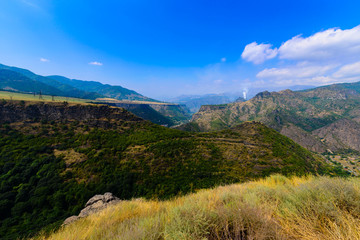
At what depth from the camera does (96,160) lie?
3816cm

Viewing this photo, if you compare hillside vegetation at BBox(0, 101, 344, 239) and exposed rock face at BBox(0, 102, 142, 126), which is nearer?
hillside vegetation at BBox(0, 101, 344, 239)

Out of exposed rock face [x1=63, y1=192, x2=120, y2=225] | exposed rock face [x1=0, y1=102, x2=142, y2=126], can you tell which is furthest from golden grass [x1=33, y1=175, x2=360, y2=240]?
exposed rock face [x1=0, y1=102, x2=142, y2=126]

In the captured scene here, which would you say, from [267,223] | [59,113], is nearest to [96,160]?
[59,113]

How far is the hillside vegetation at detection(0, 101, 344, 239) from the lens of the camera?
→ 91.3ft

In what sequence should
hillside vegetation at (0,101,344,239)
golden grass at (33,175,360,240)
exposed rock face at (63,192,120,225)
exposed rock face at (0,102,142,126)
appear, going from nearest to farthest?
1. golden grass at (33,175,360,240)
2. exposed rock face at (63,192,120,225)
3. hillside vegetation at (0,101,344,239)
4. exposed rock face at (0,102,142,126)

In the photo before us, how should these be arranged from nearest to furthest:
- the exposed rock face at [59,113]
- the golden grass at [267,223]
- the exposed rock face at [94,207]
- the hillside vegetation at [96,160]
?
the golden grass at [267,223]
the exposed rock face at [94,207]
the hillside vegetation at [96,160]
the exposed rock face at [59,113]

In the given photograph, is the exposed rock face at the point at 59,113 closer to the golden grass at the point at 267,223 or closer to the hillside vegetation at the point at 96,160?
the hillside vegetation at the point at 96,160

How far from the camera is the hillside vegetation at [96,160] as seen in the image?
27828 millimetres

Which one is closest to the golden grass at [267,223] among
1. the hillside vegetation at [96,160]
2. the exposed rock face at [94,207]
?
the exposed rock face at [94,207]

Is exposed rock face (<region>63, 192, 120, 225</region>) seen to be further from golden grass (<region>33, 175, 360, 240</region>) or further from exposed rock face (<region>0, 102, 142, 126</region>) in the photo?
exposed rock face (<region>0, 102, 142, 126</region>)

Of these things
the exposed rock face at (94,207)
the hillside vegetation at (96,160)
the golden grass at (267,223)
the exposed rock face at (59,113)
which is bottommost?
the hillside vegetation at (96,160)

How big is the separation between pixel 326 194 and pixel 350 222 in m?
0.94

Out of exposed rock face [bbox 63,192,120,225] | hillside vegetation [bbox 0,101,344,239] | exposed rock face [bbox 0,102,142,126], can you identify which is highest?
exposed rock face [bbox 0,102,142,126]

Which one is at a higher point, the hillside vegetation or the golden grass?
the golden grass
